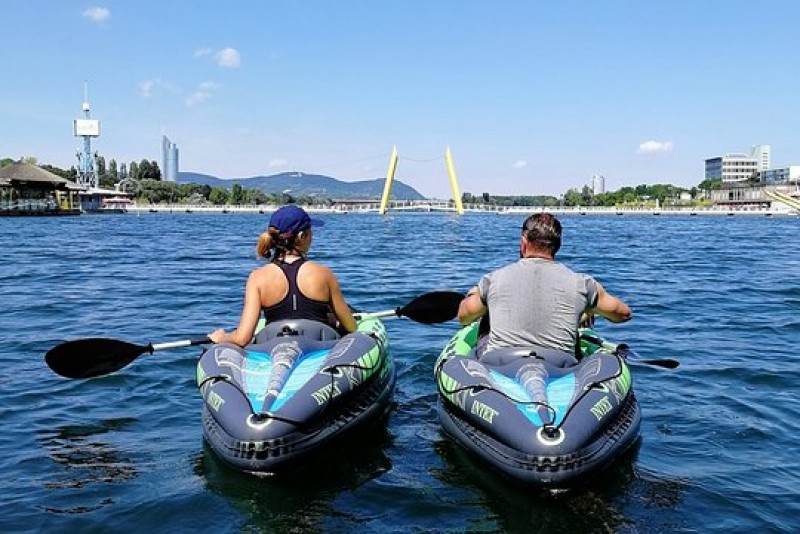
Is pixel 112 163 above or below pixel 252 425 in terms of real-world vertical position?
above

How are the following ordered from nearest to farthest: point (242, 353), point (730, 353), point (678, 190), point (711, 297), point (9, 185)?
point (242, 353) < point (730, 353) < point (711, 297) < point (9, 185) < point (678, 190)

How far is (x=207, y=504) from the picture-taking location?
14.2 ft

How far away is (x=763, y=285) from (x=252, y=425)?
45.2ft

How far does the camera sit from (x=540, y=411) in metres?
4.25

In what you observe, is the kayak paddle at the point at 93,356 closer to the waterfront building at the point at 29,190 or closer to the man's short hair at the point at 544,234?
the man's short hair at the point at 544,234

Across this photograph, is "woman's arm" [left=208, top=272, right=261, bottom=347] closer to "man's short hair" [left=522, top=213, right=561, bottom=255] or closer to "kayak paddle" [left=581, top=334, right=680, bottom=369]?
"man's short hair" [left=522, top=213, right=561, bottom=255]

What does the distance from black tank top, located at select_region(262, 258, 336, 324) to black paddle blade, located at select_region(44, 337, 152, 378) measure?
Result: 5.06 feet

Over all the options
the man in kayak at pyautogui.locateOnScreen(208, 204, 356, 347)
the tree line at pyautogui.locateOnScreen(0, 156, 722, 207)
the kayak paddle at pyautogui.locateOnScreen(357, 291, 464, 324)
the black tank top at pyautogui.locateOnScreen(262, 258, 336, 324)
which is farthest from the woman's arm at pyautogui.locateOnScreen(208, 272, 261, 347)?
the tree line at pyautogui.locateOnScreen(0, 156, 722, 207)

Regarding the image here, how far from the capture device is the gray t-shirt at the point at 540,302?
480 cm

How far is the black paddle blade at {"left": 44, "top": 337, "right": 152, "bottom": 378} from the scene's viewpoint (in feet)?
20.2

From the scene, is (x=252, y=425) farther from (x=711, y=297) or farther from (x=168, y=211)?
(x=168, y=211)

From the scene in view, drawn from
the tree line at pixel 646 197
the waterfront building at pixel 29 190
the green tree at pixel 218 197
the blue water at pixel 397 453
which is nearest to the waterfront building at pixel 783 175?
the tree line at pixel 646 197

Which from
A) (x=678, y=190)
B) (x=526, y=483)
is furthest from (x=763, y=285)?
(x=678, y=190)

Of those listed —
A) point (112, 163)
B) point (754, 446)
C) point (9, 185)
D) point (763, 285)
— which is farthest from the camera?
point (112, 163)
